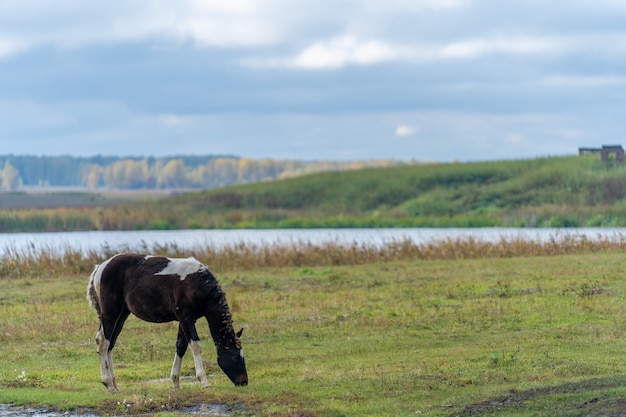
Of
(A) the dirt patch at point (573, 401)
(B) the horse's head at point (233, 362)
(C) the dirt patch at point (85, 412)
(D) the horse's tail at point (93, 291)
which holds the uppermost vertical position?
(D) the horse's tail at point (93, 291)

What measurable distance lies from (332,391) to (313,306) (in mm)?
8922

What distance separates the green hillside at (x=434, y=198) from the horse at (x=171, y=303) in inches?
2084

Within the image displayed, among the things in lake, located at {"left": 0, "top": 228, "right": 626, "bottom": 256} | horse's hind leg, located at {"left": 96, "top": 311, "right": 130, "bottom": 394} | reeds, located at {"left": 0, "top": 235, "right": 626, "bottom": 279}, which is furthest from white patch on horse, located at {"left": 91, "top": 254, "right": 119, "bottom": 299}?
lake, located at {"left": 0, "top": 228, "right": 626, "bottom": 256}

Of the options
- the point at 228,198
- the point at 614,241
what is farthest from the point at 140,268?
the point at 228,198

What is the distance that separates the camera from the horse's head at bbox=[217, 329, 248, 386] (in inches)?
547

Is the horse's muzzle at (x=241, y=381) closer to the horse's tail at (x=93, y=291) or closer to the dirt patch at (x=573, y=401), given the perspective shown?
the horse's tail at (x=93, y=291)

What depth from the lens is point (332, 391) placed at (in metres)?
13.5

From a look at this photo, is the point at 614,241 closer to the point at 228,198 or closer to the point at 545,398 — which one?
the point at 545,398

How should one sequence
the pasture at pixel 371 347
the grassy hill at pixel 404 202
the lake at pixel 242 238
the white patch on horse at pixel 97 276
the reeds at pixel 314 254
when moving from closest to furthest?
the pasture at pixel 371 347
the white patch on horse at pixel 97 276
the reeds at pixel 314 254
the lake at pixel 242 238
the grassy hill at pixel 404 202

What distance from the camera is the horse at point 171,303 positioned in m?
13.8

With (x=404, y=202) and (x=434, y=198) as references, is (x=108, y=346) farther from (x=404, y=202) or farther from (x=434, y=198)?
(x=404, y=202)

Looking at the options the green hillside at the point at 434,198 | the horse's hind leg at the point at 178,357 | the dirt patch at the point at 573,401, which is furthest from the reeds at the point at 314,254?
the green hillside at the point at 434,198

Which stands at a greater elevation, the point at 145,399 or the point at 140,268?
the point at 140,268

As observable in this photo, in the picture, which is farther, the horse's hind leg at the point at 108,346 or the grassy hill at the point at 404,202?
the grassy hill at the point at 404,202
